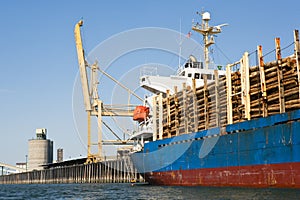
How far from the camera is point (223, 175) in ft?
77.7

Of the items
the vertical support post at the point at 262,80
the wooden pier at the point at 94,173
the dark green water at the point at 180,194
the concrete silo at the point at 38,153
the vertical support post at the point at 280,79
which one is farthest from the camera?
the concrete silo at the point at 38,153

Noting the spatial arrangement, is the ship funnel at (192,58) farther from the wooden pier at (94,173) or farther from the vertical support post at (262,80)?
the vertical support post at (262,80)

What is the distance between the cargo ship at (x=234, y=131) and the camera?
776 inches

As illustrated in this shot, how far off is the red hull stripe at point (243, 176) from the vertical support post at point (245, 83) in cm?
314

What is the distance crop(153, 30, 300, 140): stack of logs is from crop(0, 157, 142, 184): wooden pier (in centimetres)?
1303

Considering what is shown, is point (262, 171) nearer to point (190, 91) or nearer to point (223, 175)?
point (223, 175)

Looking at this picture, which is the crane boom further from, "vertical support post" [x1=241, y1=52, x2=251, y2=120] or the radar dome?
"vertical support post" [x1=241, y1=52, x2=251, y2=120]

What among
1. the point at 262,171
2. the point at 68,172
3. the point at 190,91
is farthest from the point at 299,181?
the point at 68,172

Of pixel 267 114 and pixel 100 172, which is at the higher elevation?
pixel 267 114

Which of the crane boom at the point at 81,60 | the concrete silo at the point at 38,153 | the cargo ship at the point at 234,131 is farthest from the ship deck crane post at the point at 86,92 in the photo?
the concrete silo at the point at 38,153

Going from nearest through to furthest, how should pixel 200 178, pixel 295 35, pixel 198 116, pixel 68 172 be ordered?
pixel 295 35
pixel 200 178
pixel 198 116
pixel 68 172

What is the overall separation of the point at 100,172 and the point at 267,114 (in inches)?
1624

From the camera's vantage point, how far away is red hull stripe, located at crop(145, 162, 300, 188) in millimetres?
18969

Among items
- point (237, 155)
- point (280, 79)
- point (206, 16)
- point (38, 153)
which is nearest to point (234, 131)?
point (237, 155)
